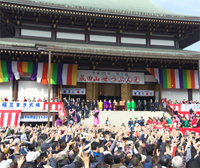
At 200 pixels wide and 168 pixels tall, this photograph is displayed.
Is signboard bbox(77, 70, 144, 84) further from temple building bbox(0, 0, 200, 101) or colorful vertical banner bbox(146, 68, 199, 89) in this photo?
colorful vertical banner bbox(146, 68, 199, 89)

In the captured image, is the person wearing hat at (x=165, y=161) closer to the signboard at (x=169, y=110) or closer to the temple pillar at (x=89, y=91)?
the signboard at (x=169, y=110)

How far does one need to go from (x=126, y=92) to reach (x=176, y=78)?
4.81 meters

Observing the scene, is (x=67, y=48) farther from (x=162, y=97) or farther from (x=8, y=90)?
(x=162, y=97)

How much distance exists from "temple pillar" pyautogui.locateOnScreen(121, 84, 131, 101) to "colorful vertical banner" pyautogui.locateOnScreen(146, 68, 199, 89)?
250 centimetres

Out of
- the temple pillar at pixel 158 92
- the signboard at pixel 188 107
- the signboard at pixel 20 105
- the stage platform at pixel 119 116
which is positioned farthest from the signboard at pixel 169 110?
the signboard at pixel 20 105

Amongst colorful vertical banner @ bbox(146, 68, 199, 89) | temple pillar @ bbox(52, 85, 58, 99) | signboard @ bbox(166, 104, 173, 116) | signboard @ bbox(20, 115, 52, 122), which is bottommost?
signboard @ bbox(20, 115, 52, 122)

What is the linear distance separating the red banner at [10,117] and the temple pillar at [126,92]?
920 centimetres

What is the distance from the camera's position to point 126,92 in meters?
18.8

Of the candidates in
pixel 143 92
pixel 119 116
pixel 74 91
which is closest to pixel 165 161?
pixel 119 116

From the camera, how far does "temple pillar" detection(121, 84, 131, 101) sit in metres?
18.8

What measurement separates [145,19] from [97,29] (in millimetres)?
4220

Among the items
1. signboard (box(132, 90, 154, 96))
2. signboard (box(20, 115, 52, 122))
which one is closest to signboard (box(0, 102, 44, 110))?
signboard (box(20, 115, 52, 122))

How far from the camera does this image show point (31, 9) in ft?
51.2

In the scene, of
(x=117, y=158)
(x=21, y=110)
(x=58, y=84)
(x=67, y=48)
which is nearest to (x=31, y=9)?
(x=67, y=48)
